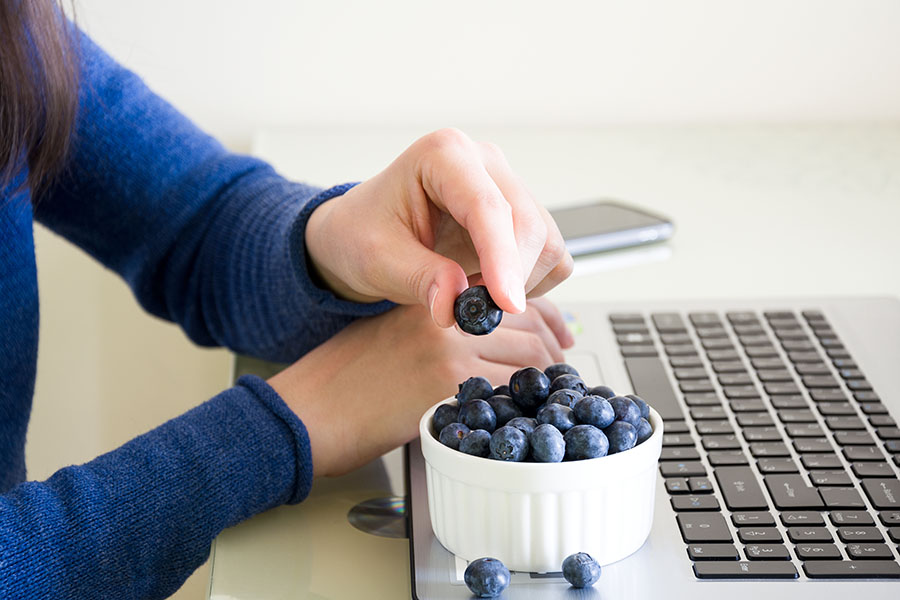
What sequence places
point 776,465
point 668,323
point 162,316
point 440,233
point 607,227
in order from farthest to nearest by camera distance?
point 607,227 < point 162,316 < point 668,323 < point 440,233 < point 776,465

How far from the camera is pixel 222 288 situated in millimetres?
874

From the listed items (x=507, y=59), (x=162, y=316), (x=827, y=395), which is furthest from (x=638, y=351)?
(x=507, y=59)

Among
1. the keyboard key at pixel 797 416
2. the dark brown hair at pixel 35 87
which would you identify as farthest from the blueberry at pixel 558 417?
the dark brown hair at pixel 35 87

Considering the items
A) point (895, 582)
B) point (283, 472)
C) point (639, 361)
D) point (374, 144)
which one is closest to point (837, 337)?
point (639, 361)

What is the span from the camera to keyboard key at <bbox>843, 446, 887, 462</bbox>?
57 cm

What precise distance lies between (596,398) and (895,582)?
17 cm

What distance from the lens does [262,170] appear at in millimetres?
928

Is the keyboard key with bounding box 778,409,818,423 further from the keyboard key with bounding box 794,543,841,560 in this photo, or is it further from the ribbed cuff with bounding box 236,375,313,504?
the ribbed cuff with bounding box 236,375,313,504

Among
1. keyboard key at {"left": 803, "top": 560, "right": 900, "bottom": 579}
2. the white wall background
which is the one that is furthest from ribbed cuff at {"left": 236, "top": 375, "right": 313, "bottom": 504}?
the white wall background

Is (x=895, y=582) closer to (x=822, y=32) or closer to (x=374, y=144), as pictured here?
(x=374, y=144)

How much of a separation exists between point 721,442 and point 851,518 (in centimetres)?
10

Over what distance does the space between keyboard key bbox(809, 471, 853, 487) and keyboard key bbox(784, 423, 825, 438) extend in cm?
5

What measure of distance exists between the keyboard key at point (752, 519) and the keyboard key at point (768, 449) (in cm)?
7

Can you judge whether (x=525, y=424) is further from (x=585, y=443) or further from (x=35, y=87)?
(x=35, y=87)
